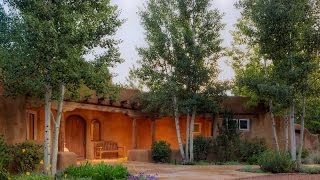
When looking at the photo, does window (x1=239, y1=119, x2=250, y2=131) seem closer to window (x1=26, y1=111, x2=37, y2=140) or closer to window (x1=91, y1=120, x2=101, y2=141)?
window (x1=91, y1=120, x2=101, y2=141)

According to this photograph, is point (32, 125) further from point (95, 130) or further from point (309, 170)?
point (309, 170)

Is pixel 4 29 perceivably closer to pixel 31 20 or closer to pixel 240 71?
pixel 31 20

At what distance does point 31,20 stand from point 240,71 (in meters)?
15.3

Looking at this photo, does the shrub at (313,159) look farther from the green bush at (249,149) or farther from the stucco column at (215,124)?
the stucco column at (215,124)

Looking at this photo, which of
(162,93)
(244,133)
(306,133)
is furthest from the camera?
(306,133)

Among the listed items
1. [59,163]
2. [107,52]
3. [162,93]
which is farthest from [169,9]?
[59,163]

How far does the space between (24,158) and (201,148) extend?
1025cm

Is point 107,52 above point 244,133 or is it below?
above

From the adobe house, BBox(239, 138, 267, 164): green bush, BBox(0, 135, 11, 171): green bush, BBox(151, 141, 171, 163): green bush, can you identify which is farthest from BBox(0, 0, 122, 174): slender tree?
BBox(239, 138, 267, 164): green bush

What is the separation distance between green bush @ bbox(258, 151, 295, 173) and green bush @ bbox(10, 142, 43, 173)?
25.8 ft

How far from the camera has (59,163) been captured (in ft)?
53.1

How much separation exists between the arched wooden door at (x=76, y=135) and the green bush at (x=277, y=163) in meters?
9.75

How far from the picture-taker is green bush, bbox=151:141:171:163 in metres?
22.0

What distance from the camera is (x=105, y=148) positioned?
23.7 metres
